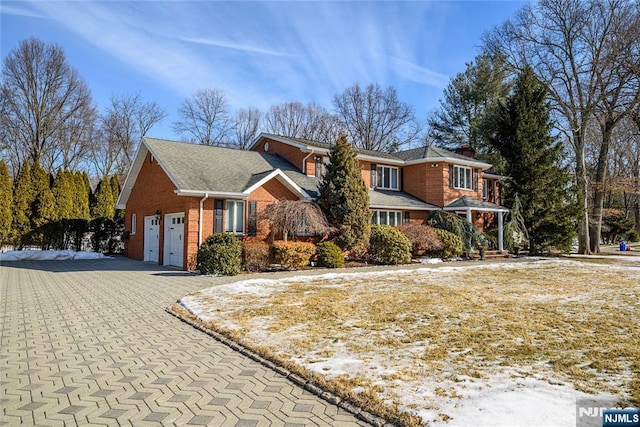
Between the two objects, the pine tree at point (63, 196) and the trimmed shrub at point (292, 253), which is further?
the pine tree at point (63, 196)

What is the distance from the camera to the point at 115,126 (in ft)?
128

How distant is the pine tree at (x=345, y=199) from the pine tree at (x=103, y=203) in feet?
58.0

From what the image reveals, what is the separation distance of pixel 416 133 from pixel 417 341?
4069 centimetres

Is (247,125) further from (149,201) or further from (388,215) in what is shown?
(388,215)

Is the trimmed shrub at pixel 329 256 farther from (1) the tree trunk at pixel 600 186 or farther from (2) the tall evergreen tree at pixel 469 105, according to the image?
(2) the tall evergreen tree at pixel 469 105

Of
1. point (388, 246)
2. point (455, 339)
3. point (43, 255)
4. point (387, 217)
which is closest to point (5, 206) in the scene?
point (43, 255)

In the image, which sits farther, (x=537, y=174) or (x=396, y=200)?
(x=537, y=174)

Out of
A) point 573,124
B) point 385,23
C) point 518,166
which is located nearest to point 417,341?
point 385,23

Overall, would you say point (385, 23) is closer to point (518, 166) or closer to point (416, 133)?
point (518, 166)

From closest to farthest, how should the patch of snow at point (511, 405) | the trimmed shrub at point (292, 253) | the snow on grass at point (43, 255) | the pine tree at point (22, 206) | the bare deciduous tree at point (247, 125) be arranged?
1. the patch of snow at point (511, 405)
2. the trimmed shrub at point (292, 253)
3. the snow on grass at point (43, 255)
4. the pine tree at point (22, 206)
5. the bare deciduous tree at point (247, 125)

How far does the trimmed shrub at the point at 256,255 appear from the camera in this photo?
14.9 metres

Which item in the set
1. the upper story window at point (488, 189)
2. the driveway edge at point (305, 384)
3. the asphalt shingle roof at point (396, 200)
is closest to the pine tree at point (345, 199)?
the asphalt shingle roof at point (396, 200)

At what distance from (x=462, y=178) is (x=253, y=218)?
49.5ft

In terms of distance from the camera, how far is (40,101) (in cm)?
2978
